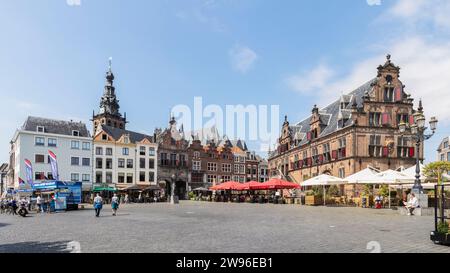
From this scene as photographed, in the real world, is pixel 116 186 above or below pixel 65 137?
below

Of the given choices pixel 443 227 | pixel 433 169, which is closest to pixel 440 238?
pixel 443 227

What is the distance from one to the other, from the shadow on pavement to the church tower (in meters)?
81.3

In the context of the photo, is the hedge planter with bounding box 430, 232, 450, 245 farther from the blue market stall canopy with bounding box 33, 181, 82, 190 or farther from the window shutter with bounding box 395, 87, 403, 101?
the window shutter with bounding box 395, 87, 403, 101

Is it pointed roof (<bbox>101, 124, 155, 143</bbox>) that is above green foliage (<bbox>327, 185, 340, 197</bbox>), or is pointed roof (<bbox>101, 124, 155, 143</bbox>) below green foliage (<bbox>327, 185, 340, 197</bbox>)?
above

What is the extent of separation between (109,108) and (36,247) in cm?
8465

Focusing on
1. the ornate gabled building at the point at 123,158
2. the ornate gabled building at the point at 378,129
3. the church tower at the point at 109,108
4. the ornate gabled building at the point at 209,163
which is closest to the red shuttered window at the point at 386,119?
the ornate gabled building at the point at 378,129

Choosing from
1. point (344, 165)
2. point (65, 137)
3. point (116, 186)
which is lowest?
point (116, 186)

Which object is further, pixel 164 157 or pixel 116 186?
pixel 164 157

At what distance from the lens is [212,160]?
84375 mm

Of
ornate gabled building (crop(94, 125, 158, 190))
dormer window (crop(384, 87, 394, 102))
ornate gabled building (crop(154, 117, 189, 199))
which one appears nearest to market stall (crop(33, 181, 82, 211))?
ornate gabled building (crop(94, 125, 158, 190))

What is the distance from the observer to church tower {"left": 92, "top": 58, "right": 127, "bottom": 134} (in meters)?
90.2
